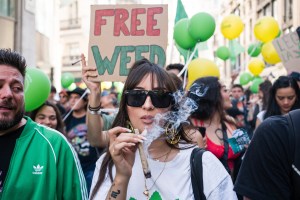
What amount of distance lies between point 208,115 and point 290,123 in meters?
2.50

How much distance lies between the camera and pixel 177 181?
2.25m

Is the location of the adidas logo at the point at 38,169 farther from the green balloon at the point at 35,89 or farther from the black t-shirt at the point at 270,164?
the green balloon at the point at 35,89

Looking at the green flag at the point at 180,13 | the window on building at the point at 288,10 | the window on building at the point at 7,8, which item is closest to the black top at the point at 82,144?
the green flag at the point at 180,13

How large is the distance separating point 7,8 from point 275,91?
835cm

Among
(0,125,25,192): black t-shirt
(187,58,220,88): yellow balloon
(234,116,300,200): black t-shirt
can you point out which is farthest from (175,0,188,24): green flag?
(234,116,300,200): black t-shirt

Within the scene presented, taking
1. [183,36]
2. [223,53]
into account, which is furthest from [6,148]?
[223,53]

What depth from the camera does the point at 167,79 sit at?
2504 mm

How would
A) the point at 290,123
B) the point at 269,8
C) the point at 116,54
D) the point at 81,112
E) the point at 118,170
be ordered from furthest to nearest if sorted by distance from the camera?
the point at 269,8 → the point at 81,112 → the point at 116,54 → the point at 118,170 → the point at 290,123

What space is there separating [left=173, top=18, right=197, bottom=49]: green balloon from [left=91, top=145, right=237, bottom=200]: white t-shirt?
13.9ft

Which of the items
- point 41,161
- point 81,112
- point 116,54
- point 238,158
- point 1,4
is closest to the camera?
point 41,161

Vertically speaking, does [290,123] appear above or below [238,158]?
above

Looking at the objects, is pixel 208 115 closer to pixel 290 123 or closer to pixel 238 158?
pixel 238 158

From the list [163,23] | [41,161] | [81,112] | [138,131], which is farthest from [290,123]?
[81,112]

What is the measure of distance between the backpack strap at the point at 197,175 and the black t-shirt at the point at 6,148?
941 millimetres
